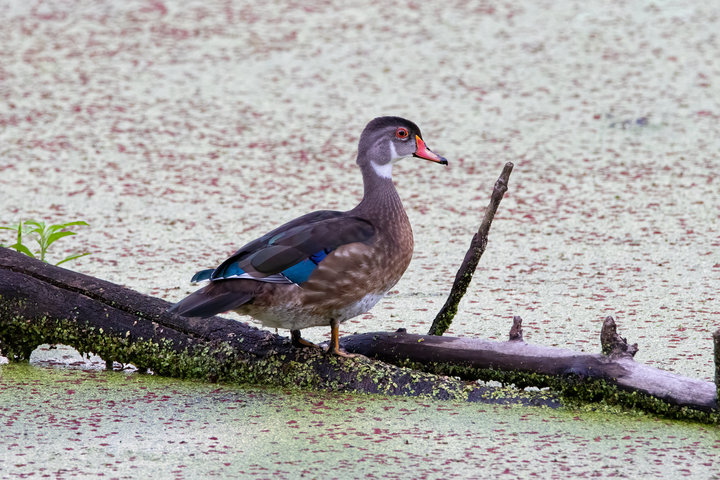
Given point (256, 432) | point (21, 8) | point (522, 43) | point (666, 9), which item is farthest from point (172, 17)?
point (256, 432)

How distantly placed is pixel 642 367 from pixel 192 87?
3906mm

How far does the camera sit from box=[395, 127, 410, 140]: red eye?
2871mm

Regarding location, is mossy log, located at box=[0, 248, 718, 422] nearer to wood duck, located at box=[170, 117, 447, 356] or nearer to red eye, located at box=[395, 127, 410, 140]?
wood duck, located at box=[170, 117, 447, 356]

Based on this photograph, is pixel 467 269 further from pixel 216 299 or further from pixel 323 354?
pixel 216 299

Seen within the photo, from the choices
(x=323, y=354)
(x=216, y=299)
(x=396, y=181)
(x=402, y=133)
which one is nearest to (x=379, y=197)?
(x=402, y=133)

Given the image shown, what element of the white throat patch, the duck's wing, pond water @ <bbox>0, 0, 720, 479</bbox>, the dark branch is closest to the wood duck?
the duck's wing

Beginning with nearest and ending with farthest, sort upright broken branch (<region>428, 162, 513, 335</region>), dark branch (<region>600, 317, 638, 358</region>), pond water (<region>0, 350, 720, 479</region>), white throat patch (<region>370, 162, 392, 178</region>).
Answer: pond water (<region>0, 350, 720, 479</region>) → dark branch (<region>600, 317, 638, 358</region>) → upright broken branch (<region>428, 162, 513, 335</region>) → white throat patch (<region>370, 162, 392, 178</region>)

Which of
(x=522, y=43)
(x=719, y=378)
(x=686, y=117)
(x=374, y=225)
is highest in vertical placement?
(x=522, y=43)

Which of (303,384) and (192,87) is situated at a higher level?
(192,87)

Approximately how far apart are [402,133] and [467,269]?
411mm

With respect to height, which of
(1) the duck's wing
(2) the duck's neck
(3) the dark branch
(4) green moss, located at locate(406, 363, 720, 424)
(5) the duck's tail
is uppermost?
(2) the duck's neck

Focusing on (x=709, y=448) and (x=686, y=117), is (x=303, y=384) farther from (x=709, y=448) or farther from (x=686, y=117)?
(x=686, y=117)

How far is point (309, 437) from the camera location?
2.27 metres

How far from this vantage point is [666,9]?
6324 mm
